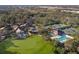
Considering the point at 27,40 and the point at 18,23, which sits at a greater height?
the point at 18,23

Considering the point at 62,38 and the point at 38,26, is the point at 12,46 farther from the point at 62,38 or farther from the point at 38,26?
the point at 62,38

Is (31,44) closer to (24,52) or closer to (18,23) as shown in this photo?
(24,52)

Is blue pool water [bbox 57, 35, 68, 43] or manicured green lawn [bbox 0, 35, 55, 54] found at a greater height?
blue pool water [bbox 57, 35, 68, 43]

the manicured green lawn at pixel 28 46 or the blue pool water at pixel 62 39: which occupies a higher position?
the blue pool water at pixel 62 39

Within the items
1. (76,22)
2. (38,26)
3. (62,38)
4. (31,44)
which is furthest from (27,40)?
(76,22)
